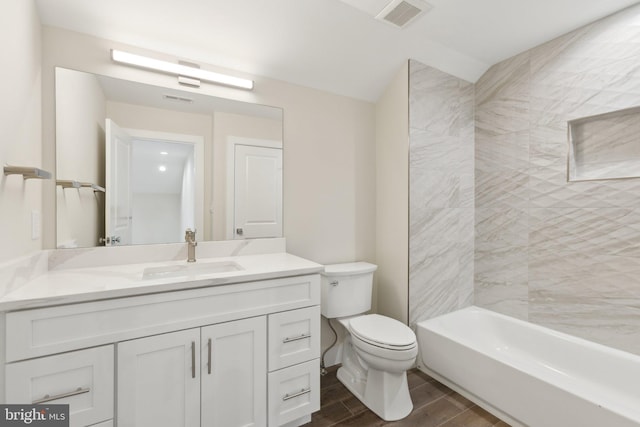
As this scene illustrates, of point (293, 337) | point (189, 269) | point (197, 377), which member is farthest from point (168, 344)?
point (293, 337)

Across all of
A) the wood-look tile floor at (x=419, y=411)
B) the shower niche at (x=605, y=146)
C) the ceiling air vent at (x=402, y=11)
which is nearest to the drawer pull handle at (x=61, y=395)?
the wood-look tile floor at (x=419, y=411)

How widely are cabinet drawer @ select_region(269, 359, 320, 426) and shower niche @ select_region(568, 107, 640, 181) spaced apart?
207cm

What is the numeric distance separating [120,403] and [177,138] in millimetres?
1310

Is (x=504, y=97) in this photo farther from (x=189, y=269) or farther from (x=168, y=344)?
(x=168, y=344)

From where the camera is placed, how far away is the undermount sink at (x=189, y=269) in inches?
57.2

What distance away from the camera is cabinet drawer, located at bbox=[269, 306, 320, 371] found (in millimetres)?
1407

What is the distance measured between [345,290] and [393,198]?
2.63 feet

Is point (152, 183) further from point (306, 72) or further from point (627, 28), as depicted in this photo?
point (627, 28)

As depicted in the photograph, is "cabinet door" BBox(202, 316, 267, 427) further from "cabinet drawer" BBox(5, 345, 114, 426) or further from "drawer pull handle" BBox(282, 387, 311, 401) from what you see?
"cabinet drawer" BBox(5, 345, 114, 426)

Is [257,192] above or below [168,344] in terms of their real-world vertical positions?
above

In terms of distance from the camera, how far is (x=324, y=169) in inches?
84.5

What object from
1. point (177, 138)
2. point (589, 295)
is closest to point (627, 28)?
point (589, 295)

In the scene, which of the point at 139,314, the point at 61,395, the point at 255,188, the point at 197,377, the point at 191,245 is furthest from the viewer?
the point at 255,188

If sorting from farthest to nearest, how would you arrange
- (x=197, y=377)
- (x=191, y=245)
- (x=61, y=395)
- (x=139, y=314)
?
(x=191, y=245) → (x=197, y=377) → (x=139, y=314) → (x=61, y=395)
